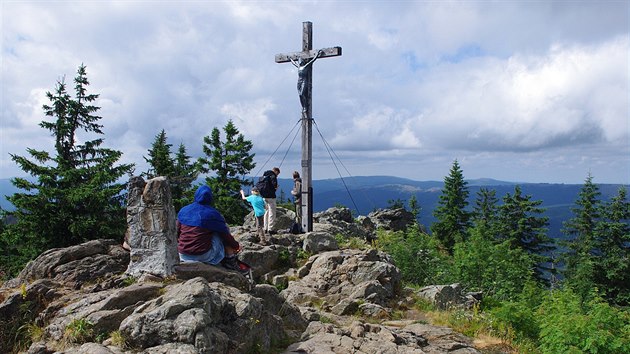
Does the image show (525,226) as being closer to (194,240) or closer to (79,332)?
(194,240)

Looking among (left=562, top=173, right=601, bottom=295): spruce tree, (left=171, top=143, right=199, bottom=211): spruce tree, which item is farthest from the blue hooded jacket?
(left=562, top=173, right=601, bottom=295): spruce tree

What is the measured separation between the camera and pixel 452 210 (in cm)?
5097

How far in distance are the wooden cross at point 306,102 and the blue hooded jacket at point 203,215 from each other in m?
7.63

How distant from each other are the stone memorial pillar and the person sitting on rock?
0.28 meters

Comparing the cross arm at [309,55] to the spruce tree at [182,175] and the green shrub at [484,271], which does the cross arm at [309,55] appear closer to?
the green shrub at [484,271]

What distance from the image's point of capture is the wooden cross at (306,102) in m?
16.1

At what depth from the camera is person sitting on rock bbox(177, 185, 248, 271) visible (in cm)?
862

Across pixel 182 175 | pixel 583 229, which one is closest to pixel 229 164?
pixel 182 175

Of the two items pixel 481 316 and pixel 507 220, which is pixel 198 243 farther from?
pixel 507 220

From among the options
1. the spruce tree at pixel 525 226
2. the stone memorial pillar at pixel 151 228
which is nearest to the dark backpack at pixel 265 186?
the stone memorial pillar at pixel 151 228

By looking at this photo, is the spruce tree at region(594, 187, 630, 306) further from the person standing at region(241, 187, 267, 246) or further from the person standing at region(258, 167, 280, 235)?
the person standing at region(241, 187, 267, 246)

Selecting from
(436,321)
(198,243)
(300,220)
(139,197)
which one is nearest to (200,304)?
(198,243)

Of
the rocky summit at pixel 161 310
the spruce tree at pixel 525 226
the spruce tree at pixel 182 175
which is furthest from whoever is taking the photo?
the spruce tree at pixel 525 226

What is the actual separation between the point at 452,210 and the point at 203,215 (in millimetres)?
45771
